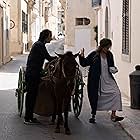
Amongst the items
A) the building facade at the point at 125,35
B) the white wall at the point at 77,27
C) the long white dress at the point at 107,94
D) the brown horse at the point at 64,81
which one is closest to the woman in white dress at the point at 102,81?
the long white dress at the point at 107,94

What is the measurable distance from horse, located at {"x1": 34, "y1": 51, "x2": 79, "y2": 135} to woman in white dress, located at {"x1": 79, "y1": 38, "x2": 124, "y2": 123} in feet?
3.25

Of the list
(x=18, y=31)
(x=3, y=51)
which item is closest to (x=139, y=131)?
(x=3, y=51)

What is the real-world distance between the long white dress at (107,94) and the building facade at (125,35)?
12.2ft

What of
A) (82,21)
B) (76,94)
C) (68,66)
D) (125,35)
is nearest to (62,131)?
(68,66)

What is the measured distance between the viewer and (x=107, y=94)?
11133mm

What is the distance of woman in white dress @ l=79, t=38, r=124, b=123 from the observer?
1096 cm

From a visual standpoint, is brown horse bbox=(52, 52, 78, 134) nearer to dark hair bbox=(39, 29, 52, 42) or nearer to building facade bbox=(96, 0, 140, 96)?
dark hair bbox=(39, 29, 52, 42)

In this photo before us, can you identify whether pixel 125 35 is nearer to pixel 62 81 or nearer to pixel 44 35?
pixel 44 35

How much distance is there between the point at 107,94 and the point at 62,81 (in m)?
1.76

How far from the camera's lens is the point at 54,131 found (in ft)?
32.7

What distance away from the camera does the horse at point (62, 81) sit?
939 cm

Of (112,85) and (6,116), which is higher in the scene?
(112,85)

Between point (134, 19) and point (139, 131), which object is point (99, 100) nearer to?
point (139, 131)

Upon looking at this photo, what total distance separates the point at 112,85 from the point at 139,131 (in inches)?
62.3
